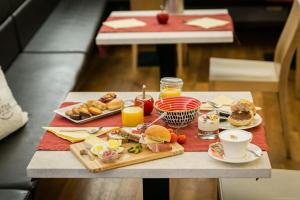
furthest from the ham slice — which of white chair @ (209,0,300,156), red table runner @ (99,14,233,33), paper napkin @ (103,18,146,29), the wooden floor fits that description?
paper napkin @ (103,18,146,29)

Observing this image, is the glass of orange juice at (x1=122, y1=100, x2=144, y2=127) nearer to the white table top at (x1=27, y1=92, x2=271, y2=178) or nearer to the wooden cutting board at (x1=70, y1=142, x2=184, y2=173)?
the wooden cutting board at (x1=70, y1=142, x2=184, y2=173)

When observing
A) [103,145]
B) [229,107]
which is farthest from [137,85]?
[103,145]

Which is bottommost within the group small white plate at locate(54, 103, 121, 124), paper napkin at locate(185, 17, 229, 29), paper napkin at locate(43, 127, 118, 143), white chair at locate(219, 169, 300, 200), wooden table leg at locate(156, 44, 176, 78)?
wooden table leg at locate(156, 44, 176, 78)

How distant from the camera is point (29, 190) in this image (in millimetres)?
2311

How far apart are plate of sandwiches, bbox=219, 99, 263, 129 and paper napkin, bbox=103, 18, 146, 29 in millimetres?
1508

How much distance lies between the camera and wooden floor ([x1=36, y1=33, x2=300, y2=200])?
9.86 feet

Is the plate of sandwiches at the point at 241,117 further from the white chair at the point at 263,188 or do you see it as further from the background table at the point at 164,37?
the background table at the point at 164,37

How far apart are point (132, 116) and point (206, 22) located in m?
1.55

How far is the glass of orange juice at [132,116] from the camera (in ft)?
7.02

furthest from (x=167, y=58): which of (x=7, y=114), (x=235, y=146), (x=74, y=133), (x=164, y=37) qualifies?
(x=235, y=146)

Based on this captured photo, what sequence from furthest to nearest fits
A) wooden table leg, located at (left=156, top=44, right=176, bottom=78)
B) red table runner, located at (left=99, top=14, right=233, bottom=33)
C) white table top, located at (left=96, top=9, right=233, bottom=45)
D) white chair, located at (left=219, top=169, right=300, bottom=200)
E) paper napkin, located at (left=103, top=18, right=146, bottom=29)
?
wooden table leg, located at (left=156, top=44, right=176, bottom=78)
paper napkin, located at (left=103, top=18, right=146, bottom=29)
red table runner, located at (left=99, top=14, right=233, bottom=33)
white table top, located at (left=96, top=9, right=233, bottom=45)
white chair, located at (left=219, top=169, right=300, bottom=200)

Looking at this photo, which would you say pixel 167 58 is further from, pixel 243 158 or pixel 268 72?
pixel 243 158

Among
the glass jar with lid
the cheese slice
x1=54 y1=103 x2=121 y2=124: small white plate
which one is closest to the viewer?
the cheese slice

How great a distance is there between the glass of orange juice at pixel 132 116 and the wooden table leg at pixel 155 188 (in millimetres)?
260
